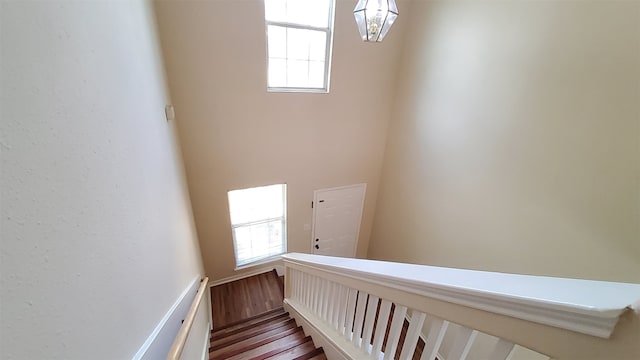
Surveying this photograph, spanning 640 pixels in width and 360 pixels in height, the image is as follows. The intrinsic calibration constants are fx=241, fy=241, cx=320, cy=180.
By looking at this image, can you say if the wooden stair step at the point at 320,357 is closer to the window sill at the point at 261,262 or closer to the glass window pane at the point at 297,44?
the window sill at the point at 261,262

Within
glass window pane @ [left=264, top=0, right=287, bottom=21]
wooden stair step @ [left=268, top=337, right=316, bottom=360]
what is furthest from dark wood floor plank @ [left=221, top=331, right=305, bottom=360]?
glass window pane @ [left=264, top=0, right=287, bottom=21]

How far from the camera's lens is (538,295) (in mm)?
480

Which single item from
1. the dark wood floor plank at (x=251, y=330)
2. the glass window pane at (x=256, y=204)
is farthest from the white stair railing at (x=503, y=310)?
the glass window pane at (x=256, y=204)

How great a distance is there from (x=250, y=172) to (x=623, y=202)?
3.56 metres

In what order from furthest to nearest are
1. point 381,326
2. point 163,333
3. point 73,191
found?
1. point 163,333
2. point 381,326
3. point 73,191

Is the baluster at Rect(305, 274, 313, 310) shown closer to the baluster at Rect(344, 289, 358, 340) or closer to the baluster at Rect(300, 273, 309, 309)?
the baluster at Rect(300, 273, 309, 309)

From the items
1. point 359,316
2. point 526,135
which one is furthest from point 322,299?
point 526,135

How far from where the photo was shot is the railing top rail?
39 cm

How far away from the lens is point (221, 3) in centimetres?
253

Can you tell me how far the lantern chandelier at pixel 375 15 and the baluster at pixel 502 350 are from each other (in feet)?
5.86

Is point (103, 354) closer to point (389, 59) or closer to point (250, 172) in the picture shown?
point (250, 172)

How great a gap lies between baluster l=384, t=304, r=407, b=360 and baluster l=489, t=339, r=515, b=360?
30cm

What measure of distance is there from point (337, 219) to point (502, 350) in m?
3.84

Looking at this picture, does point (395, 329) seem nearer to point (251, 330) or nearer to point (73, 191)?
point (73, 191)
